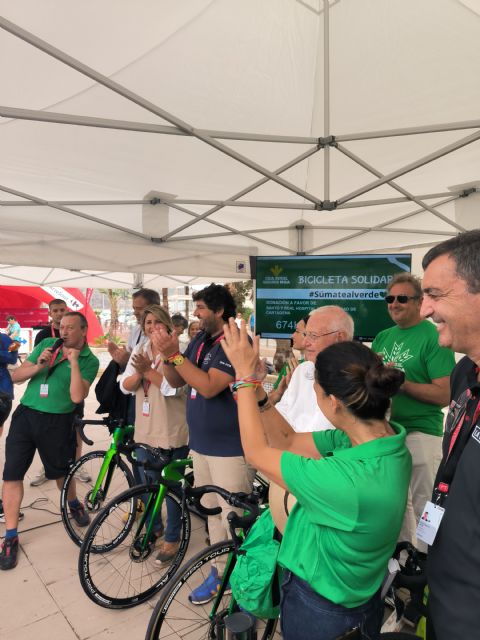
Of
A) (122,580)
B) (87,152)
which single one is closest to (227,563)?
(122,580)

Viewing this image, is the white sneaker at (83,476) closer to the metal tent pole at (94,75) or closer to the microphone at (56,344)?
the microphone at (56,344)

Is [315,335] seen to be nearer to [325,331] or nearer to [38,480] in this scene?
[325,331]

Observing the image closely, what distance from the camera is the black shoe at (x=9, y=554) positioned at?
2809 millimetres

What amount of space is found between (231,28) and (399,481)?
2.93m

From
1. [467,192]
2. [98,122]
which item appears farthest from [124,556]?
[467,192]

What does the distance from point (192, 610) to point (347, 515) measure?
1.71 meters

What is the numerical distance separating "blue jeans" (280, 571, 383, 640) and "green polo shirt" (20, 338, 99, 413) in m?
2.35

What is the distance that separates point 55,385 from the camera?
3104 millimetres

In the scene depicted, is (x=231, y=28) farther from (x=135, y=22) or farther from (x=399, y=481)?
(x=399, y=481)

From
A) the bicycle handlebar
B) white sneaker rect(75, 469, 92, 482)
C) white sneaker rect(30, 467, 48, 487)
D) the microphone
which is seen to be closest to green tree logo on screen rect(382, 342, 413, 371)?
the bicycle handlebar

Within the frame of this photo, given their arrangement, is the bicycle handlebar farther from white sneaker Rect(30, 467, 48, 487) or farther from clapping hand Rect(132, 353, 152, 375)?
white sneaker Rect(30, 467, 48, 487)

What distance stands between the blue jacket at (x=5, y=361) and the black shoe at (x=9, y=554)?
1.30 m

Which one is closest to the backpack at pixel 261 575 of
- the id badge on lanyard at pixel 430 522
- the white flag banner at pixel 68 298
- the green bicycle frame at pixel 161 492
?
the id badge on lanyard at pixel 430 522

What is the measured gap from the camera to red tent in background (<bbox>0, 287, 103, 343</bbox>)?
14680mm
